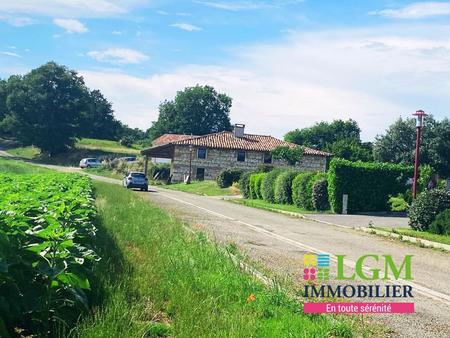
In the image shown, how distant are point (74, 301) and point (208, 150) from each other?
58620mm

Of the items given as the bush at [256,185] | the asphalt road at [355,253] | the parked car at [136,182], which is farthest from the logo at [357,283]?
the parked car at [136,182]

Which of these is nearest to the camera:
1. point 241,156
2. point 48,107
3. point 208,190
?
point 208,190

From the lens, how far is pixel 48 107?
278 feet

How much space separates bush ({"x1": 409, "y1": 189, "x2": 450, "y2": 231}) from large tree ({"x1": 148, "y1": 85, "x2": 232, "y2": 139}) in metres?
93.1

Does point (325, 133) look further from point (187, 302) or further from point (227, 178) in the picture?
point (187, 302)

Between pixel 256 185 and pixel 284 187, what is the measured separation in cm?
629

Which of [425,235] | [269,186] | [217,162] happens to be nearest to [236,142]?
[217,162]

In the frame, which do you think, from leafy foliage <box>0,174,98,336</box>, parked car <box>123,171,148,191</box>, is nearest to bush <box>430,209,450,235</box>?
leafy foliage <box>0,174,98,336</box>

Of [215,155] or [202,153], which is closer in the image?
[202,153]

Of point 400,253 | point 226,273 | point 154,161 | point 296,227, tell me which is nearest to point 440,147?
point 154,161

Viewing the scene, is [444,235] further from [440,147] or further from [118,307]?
[440,147]

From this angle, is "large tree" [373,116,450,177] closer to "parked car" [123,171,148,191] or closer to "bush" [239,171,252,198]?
"bush" [239,171,252,198]

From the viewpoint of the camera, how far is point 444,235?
55.4ft

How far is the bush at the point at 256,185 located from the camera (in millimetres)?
38375
